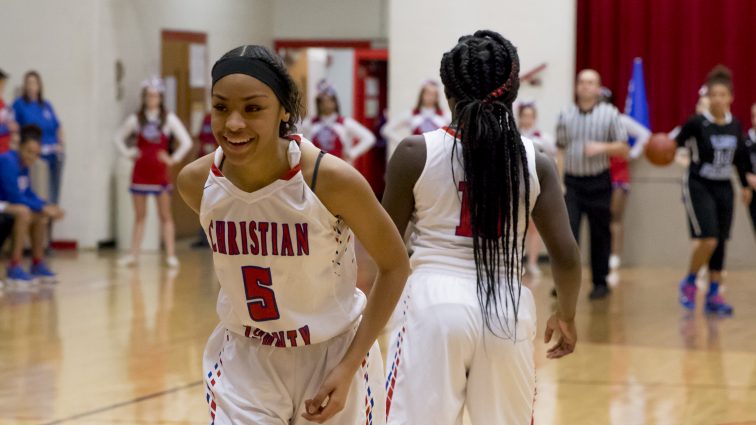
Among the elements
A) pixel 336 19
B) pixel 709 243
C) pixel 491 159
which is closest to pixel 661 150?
pixel 709 243

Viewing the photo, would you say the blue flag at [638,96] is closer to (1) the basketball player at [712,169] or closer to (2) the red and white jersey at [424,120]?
(2) the red and white jersey at [424,120]

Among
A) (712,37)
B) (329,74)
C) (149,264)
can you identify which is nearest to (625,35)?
(712,37)

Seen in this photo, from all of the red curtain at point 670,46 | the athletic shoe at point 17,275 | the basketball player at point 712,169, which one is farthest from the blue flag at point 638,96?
the athletic shoe at point 17,275

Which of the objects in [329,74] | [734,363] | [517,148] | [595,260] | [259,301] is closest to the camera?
[259,301]

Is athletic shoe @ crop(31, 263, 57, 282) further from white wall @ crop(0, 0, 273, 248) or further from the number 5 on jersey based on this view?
the number 5 on jersey

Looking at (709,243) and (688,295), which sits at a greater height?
(709,243)

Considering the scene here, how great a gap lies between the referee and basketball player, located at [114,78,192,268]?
4.35 m

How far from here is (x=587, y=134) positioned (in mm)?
10008

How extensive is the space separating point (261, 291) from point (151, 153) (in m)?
9.86

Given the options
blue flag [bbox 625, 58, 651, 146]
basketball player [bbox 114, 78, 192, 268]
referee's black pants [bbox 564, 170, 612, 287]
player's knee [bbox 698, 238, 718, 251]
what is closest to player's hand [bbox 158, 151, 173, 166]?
basketball player [bbox 114, 78, 192, 268]

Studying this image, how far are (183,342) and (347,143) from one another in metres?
6.16

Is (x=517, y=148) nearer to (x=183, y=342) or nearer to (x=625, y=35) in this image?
(x=183, y=342)

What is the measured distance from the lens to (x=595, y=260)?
10125mm

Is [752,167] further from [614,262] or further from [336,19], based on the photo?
[336,19]
